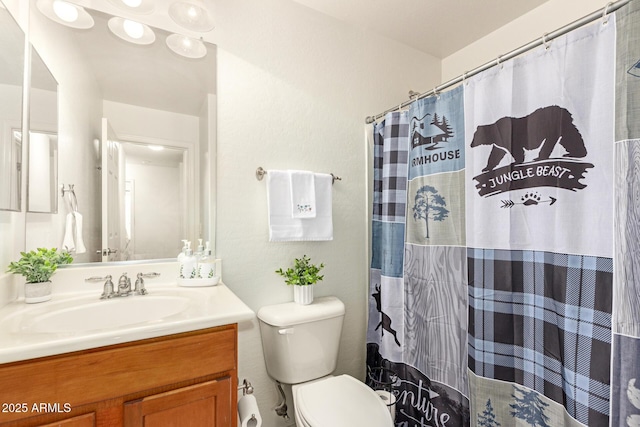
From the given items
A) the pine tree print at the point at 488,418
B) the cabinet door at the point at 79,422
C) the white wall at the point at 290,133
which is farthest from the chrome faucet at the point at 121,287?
the pine tree print at the point at 488,418

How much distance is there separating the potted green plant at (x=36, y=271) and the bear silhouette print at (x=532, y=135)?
1.71 metres

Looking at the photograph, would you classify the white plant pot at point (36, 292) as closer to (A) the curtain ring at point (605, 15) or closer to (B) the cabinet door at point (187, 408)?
(B) the cabinet door at point (187, 408)

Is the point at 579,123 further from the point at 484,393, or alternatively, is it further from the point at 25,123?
the point at 25,123

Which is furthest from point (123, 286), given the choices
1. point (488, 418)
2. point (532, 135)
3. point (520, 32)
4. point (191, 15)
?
point (520, 32)

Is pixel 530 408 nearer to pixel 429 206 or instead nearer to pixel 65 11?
pixel 429 206

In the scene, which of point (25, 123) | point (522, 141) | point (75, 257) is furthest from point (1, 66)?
point (522, 141)

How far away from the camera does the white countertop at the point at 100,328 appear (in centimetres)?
73

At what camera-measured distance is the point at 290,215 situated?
1589 millimetres

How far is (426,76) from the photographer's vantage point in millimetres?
2174

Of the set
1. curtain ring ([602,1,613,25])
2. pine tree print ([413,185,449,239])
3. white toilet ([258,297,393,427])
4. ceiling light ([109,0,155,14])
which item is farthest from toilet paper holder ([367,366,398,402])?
ceiling light ([109,0,155,14])

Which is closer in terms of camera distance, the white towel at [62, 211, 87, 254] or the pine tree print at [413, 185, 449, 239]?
the white towel at [62, 211, 87, 254]

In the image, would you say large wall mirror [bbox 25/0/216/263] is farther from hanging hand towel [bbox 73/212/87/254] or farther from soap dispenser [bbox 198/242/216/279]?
soap dispenser [bbox 198/242/216/279]

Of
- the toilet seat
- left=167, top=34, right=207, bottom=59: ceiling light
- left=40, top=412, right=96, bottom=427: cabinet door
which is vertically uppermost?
left=167, top=34, right=207, bottom=59: ceiling light

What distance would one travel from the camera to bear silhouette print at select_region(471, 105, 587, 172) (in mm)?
984
